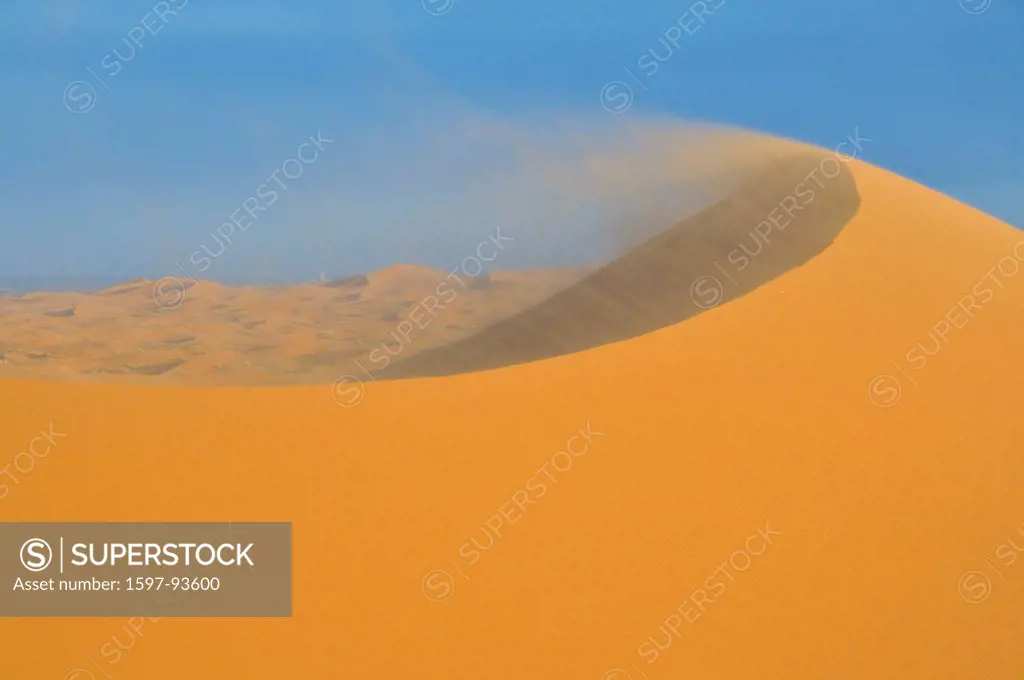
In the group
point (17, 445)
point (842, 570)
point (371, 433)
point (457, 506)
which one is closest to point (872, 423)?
point (842, 570)

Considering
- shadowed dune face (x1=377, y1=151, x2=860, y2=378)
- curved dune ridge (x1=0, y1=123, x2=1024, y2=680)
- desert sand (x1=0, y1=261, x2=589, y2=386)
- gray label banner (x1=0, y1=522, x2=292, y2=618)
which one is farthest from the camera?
desert sand (x1=0, y1=261, x2=589, y2=386)

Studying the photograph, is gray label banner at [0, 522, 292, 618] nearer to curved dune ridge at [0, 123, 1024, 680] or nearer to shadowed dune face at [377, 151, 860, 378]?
curved dune ridge at [0, 123, 1024, 680]

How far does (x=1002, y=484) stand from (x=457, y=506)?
4112mm

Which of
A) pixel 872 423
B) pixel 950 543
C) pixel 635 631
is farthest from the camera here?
pixel 872 423

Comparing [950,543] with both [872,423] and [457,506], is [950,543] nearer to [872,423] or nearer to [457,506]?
[872,423]

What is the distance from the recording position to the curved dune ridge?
6312 millimetres

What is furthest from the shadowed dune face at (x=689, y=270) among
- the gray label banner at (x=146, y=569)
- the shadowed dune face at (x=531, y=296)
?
the gray label banner at (x=146, y=569)

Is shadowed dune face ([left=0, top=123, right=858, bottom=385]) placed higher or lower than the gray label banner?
higher

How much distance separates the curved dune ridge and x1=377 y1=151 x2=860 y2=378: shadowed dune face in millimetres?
578

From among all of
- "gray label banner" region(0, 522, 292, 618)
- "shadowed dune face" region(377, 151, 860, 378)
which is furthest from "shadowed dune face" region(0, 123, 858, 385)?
"gray label banner" region(0, 522, 292, 618)

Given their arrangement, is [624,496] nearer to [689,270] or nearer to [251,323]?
[689,270]

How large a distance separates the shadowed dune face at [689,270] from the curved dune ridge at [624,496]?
58 centimetres

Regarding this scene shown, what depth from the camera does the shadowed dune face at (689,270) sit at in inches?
353

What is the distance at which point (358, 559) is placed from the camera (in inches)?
263
